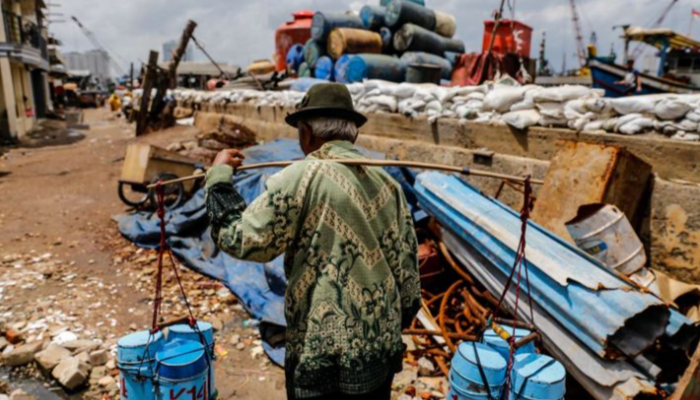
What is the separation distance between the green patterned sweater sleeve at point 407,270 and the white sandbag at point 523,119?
12.3 feet

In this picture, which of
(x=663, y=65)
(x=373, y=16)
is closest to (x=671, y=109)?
(x=373, y=16)

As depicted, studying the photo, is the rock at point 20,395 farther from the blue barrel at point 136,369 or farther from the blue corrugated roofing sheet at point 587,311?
the blue corrugated roofing sheet at point 587,311

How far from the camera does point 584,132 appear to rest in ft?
15.0

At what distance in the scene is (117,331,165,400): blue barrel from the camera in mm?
2322

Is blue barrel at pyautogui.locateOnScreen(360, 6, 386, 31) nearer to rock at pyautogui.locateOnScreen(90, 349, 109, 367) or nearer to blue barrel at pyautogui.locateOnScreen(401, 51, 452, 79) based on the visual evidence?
blue barrel at pyautogui.locateOnScreen(401, 51, 452, 79)

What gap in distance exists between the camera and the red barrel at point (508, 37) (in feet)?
47.4

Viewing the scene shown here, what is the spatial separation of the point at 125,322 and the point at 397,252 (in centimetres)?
339

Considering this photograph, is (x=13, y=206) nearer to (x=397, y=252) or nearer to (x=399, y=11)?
(x=397, y=252)

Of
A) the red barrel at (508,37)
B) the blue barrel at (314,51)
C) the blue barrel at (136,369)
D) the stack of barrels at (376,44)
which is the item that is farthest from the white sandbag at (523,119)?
the red barrel at (508,37)

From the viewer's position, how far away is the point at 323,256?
63.8 inches

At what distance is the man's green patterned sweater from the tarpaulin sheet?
2143mm

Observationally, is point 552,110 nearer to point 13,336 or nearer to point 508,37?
point 13,336

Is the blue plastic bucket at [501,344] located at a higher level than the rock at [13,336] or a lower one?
higher

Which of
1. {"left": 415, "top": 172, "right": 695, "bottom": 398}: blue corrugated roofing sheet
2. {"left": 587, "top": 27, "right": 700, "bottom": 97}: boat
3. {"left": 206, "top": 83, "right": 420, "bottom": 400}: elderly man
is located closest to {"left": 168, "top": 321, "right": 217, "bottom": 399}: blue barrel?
{"left": 206, "top": 83, "right": 420, "bottom": 400}: elderly man
